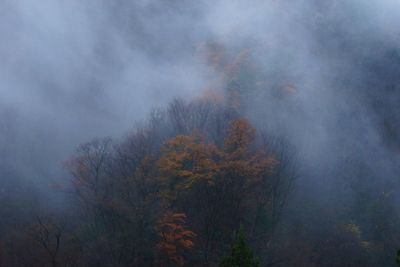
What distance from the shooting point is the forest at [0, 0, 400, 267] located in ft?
87.3

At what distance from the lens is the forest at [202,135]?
26.6 meters

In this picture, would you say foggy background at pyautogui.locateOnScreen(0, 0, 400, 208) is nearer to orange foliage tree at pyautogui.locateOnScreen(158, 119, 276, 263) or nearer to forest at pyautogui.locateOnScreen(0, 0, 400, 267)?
forest at pyautogui.locateOnScreen(0, 0, 400, 267)

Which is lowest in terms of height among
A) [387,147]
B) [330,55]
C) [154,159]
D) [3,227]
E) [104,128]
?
[3,227]

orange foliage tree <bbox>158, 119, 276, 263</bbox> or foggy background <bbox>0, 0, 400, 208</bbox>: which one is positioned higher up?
foggy background <bbox>0, 0, 400, 208</bbox>

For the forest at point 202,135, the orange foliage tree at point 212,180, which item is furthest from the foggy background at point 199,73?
the orange foliage tree at point 212,180

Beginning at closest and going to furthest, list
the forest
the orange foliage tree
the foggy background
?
1. the forest
2. the orange foliage tree
3. the foggy background

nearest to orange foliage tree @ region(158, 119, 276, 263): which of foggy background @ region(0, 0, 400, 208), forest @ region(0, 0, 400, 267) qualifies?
forest @ region(0, 0, 400, 267)

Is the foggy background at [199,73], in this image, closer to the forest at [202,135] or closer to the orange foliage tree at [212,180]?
the forest at [202,135]

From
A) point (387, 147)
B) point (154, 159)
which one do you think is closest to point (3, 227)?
point (154, 159)

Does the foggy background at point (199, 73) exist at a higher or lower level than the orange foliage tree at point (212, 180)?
higher

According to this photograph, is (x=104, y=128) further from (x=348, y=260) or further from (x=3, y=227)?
(x=348, y=260)

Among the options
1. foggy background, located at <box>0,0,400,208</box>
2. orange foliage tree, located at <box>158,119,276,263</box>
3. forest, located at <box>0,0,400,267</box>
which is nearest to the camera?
forest, located at <box>0,0,400,267</box>

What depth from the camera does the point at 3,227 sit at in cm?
3083

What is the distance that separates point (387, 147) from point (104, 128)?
27.7m
